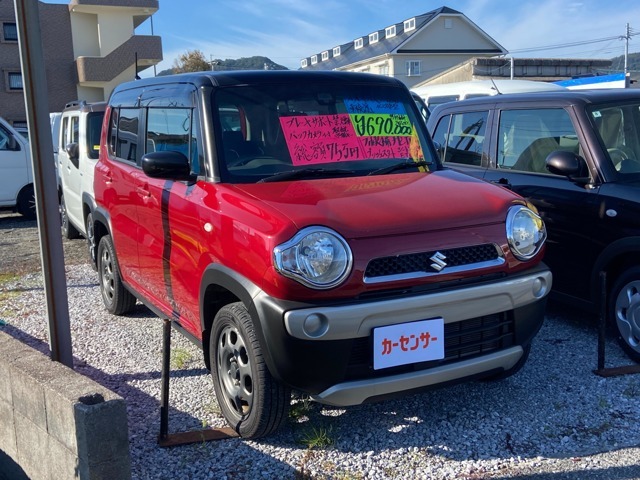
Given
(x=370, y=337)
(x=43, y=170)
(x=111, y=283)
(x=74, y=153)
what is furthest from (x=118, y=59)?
(x=370, y=337)

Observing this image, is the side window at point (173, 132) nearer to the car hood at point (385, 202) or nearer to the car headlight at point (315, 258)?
the car hood at point (385, 202)

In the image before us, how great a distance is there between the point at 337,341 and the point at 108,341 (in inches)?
107

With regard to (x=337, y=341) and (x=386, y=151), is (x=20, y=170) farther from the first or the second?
(x=337, y=341)

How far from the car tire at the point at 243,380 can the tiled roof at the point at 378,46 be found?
117ft

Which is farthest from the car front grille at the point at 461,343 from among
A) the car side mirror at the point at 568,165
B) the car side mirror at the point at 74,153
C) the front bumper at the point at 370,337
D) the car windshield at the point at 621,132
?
the car side mirror at the point at 74,153

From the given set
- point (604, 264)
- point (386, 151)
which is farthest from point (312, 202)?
point (604, 264)

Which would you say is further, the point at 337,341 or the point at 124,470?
the point at 337,341

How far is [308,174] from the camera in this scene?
3.47m

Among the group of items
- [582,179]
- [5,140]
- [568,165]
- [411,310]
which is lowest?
[411,310]

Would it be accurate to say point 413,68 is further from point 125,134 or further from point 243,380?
point 243,380

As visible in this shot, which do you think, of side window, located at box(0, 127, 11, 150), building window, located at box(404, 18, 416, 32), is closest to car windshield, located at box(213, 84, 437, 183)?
side window, located at box(0, 127, 11, 150)

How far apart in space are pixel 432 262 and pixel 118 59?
31.8 metres

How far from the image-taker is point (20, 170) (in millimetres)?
11008

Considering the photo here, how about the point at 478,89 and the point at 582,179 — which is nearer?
the point at 582,179
